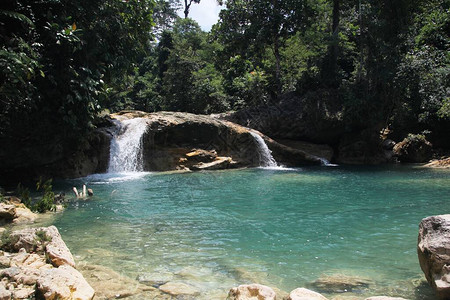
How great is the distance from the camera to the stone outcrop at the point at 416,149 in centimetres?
2331

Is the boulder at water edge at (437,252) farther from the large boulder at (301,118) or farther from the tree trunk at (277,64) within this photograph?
the tree trunk at (277,64)

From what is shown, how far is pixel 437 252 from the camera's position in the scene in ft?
12.8

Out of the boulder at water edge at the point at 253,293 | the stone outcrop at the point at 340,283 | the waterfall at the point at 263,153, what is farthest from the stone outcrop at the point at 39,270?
the waterfall at the point at 263,153

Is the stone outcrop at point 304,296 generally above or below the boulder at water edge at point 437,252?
below

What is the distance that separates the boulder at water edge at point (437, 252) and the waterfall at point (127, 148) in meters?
15.8

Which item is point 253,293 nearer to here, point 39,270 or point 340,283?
point 340,283

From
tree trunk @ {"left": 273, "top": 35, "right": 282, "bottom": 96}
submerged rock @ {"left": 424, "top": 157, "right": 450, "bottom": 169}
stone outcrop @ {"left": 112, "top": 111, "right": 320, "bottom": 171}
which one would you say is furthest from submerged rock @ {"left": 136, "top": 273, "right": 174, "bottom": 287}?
tree trunk @ {"left": 273, "top": 35, "right": 282, "bottom": 96}

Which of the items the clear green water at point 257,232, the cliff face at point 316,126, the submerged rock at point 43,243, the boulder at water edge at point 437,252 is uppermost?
the cliff face at point 316,126

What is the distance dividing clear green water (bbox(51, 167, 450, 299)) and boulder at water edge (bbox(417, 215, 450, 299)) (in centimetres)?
A: 68

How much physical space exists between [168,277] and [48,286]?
5.53 feet

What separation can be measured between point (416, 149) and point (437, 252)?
22.1 metres

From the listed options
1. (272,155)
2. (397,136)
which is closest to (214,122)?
(272,155)

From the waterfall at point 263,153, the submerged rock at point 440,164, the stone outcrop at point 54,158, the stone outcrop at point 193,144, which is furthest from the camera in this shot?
the waterfall at point 263,153

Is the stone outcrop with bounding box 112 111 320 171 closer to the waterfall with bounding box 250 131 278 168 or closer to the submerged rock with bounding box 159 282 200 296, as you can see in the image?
the waterfall with bounding box 250 131 278 168
